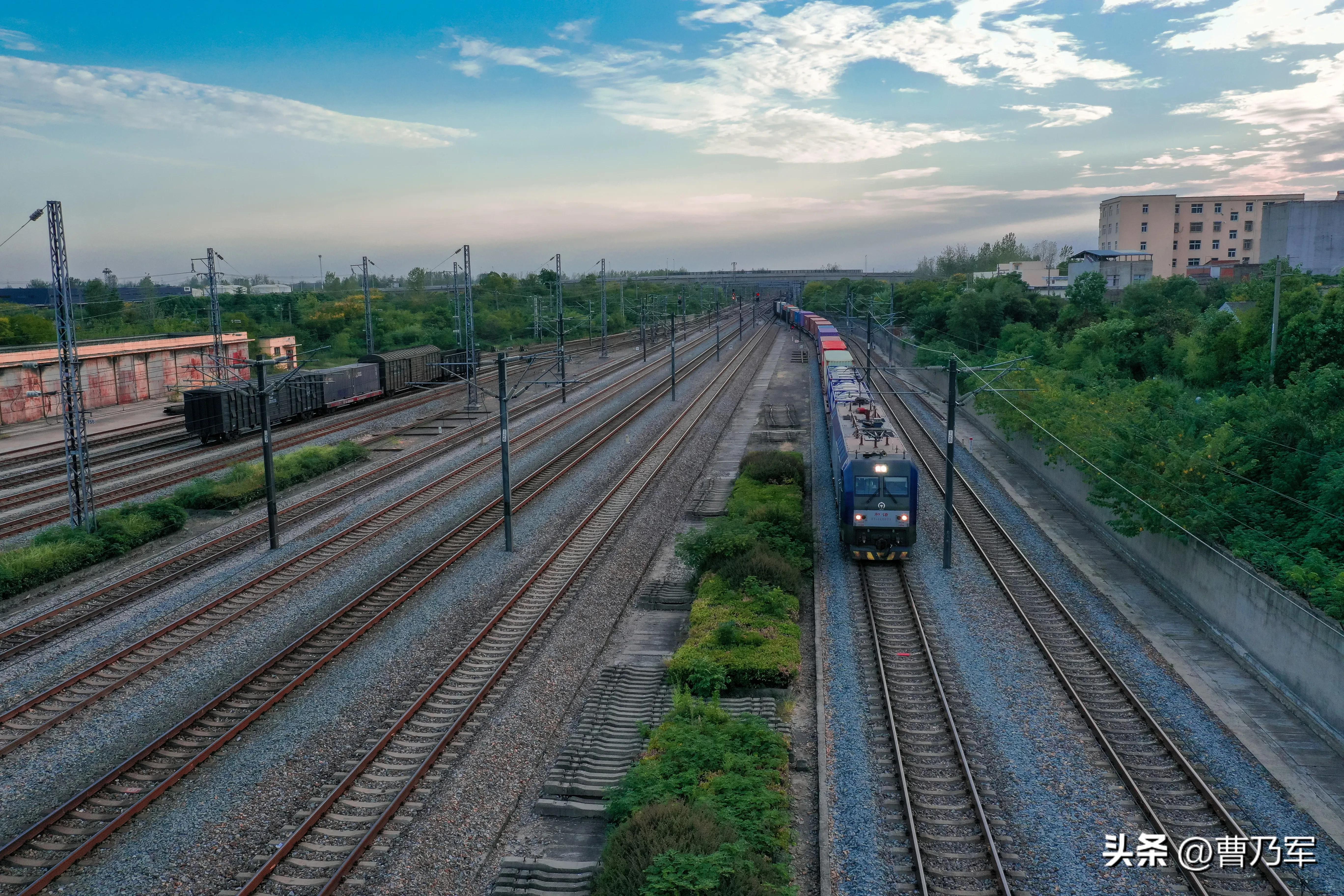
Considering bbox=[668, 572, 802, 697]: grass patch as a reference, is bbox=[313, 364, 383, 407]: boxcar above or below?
above

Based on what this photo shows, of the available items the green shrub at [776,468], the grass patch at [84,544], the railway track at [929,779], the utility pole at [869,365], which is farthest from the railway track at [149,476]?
the railway track at [929,779]

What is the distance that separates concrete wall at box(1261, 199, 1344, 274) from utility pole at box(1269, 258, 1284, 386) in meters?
41.3

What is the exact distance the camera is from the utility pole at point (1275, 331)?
30711mm

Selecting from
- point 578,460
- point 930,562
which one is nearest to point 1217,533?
point 930,562

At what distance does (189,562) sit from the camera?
23953 millimetres

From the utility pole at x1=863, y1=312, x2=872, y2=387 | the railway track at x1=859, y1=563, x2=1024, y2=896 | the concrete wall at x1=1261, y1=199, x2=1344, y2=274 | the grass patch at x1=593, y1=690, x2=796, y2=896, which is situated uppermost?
the concrete wall at x1=1261, y1=199, x2=1344, y2=274

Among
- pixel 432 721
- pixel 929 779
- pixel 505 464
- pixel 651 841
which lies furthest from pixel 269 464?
pixel 929 779

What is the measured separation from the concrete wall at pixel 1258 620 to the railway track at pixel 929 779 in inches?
232

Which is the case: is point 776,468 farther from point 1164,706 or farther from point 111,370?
point 111,370

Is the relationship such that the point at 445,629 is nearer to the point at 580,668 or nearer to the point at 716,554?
the point at 580,668

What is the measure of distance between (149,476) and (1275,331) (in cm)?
4214

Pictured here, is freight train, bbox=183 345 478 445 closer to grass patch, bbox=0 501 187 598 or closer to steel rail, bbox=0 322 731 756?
grass patch, bbox=0 501 187 598

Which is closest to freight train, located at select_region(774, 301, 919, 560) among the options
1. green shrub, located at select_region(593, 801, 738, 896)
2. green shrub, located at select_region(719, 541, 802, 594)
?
green shrub, located at select_region(719, 541, 802, 594)

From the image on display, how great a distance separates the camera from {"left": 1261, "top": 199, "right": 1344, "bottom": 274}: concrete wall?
66.5m
